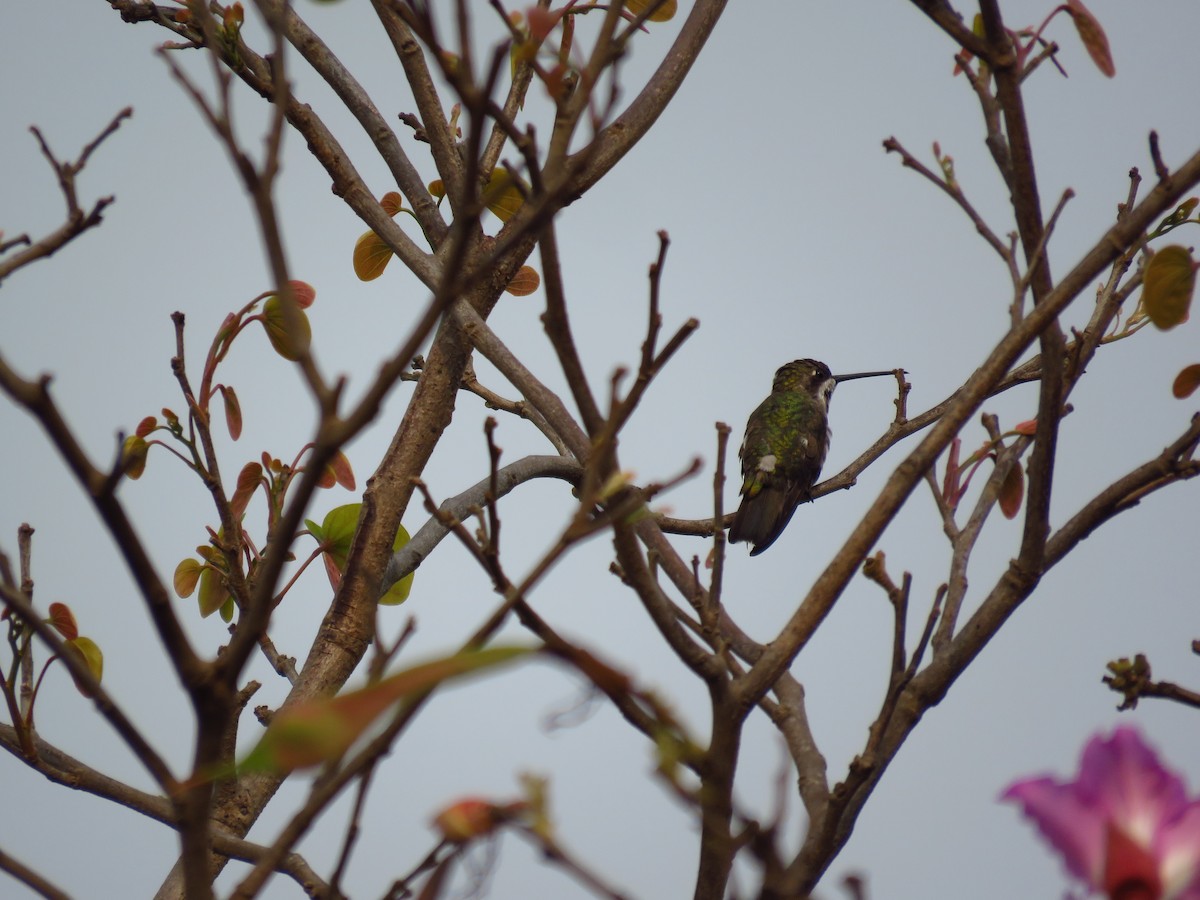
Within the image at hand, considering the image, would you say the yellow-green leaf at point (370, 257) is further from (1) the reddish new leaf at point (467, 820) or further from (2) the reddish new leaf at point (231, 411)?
(1) the reddish new leaf at point (467, 820)

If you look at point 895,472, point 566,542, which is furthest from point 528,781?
point 895,472

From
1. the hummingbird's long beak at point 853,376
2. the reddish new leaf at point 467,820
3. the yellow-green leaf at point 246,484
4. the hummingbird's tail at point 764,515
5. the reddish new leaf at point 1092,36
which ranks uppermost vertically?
the hummingbird's long beak at point 853,376

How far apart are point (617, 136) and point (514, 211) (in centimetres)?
28

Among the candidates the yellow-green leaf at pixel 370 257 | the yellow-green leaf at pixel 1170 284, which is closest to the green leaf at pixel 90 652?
the yellow-green leaf at pixel 370 257

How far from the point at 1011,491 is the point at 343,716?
159 cm

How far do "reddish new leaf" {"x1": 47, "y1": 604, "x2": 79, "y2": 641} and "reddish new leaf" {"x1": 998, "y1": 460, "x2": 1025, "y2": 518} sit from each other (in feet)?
5.31

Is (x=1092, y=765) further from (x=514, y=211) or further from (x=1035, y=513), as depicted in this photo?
(x=514, y=211)

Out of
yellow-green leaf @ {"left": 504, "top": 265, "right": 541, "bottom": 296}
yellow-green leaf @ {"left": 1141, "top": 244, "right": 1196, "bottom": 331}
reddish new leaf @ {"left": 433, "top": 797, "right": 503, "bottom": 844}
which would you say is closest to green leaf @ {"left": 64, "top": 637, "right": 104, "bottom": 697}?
yellow-green leaf @ {"left": 504, "top": 265, "right": 541, "bottom": 296}

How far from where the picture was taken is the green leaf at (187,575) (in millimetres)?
2291

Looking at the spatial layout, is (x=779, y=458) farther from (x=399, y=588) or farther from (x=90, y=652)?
(x=90, y=652)

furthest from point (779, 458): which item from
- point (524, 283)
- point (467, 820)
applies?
point (467, 820)

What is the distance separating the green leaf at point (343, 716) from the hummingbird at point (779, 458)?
400 centimetres

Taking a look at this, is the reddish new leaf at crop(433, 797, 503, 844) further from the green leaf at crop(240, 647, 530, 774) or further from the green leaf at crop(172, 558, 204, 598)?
the green leaf at crop(172, 558, 204, 598)

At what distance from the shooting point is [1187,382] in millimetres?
1582
